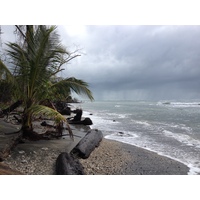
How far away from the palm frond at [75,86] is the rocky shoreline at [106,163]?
2218mm

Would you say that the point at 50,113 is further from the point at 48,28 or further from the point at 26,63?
the point at 48,28

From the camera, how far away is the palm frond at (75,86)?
6.96 metres

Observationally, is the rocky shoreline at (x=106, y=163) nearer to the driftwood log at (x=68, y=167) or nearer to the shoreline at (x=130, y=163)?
the shoreline at (x=130, y=163)

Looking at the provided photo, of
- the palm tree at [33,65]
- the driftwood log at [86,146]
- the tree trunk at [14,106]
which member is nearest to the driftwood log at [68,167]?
the driftwood log at [86,146]

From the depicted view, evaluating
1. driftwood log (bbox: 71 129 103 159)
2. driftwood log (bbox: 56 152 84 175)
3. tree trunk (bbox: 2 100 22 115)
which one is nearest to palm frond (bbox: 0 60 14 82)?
tree trunk (bbox: 2 100 22 115)

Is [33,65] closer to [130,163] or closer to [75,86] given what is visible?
[75,86]

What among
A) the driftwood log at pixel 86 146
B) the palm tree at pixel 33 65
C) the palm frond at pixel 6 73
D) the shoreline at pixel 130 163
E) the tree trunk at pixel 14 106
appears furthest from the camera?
the tree trunk at pixel 14 106

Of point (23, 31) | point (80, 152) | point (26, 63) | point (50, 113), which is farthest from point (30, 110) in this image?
point (23, 31)

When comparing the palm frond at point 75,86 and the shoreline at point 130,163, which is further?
the palm frond at point 75,86

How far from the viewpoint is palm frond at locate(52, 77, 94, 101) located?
22.8 ft

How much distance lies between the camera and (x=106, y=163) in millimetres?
4953

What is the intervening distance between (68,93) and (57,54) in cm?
164

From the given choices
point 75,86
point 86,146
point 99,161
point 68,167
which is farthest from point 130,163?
point 75,86

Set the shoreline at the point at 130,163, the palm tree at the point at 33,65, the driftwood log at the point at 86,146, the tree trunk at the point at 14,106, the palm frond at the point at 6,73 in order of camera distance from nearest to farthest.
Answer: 1. the shoreline at the point at 130,163
2. the driftwood log at the point at 86,146
3. the palm frond at the point at 6,73
4. the palm tree at the point at 33,65
5. the tree trunk at the point at 14,106
